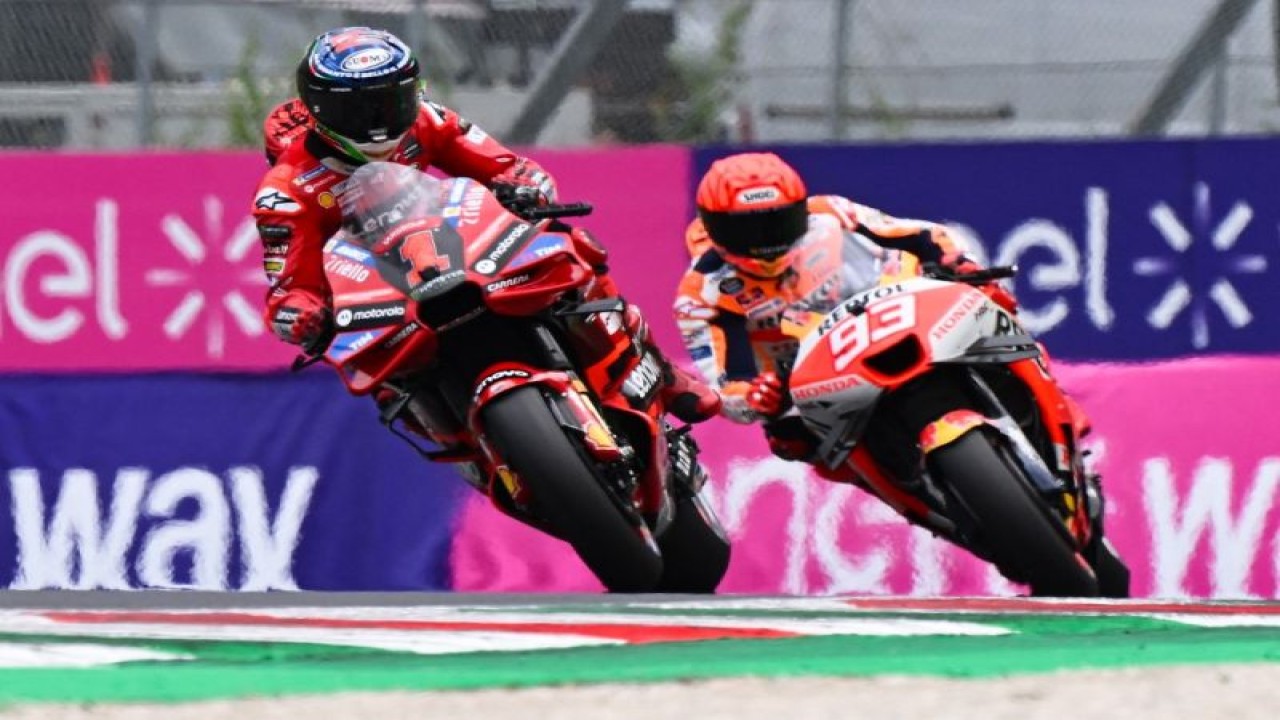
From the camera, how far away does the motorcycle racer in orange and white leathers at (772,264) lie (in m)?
7.86

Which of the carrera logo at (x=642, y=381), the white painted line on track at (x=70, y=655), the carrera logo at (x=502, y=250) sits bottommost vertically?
the carrera logo at (x=642, y=381)

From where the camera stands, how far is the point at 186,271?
10.2 m

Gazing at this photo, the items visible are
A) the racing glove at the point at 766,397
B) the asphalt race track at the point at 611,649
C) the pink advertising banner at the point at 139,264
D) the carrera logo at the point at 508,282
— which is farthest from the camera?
the pink advertising banner at the point at 139,264

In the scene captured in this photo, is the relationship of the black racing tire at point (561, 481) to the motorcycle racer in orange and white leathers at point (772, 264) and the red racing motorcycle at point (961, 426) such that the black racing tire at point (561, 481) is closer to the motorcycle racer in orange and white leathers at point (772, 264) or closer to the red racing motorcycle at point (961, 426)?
the red racing motorcycle at point (961, 426)

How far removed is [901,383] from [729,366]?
124cm

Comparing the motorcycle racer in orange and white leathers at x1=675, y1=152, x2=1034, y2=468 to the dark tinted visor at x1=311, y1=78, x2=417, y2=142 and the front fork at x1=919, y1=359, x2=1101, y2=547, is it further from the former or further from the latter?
the dark tinted visor at x1=311, y1=78, x2=417, y2=142

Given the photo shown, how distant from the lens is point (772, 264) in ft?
26.1

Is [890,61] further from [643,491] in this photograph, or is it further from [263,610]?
[263,610]

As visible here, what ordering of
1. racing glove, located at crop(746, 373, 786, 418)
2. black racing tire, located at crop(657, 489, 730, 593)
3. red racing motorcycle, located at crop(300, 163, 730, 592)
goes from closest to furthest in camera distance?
red racing motorcycle, located at crop(300, 163, 730, 592) < racing glove, located at crop(746, 373, 786, 418) < black racing tire, located at crop(657, 489, 730, 593)

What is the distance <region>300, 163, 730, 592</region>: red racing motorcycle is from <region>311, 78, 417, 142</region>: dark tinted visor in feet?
0.46

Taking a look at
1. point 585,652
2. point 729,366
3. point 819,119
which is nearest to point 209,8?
point 819,119

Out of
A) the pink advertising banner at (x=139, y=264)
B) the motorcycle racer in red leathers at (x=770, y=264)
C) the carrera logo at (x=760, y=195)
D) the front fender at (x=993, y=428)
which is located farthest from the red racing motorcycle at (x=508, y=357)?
the pink advertising banner at (x=139, y=264)

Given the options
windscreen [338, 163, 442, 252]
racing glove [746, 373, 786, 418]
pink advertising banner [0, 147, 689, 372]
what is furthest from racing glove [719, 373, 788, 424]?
pink advertising banner [0, 147, 689, 372]

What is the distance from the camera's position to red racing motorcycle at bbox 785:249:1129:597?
693 cm
